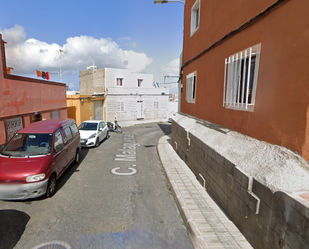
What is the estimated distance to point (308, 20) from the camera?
276 centimetres

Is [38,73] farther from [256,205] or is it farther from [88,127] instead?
[256,205]

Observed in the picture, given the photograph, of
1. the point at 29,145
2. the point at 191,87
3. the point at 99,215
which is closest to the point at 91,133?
the point at 29,145

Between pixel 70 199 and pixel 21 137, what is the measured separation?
2674 millimetres

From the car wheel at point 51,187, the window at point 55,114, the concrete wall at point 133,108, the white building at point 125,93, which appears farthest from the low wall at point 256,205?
the white building at point 125,93

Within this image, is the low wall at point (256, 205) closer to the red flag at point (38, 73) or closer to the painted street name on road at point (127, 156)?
the painted street name on road at point (127, 156)

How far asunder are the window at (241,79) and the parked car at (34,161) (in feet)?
17.6

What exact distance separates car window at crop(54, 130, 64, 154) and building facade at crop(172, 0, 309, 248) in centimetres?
455

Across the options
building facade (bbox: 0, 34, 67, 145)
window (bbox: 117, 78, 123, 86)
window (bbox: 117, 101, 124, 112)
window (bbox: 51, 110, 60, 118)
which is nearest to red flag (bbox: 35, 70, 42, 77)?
building facade (bbox: 0, 34, 67, 145)

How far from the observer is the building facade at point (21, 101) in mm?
7630

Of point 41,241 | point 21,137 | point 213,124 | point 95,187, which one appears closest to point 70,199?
point 95,187

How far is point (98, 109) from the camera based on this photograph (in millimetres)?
21641

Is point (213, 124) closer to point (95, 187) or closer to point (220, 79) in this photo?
point (220, 79)

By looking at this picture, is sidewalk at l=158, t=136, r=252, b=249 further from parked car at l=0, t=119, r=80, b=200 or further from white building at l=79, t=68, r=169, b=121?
white building at l=79, t=68, r=169, b=121

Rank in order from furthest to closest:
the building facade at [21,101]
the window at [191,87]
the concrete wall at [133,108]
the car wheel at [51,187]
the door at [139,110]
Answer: the door at [139,110] < the concrete wall at [133,108] < the window at [191,87] < the building facade at [21,101] < the car wheel at [51,187]
